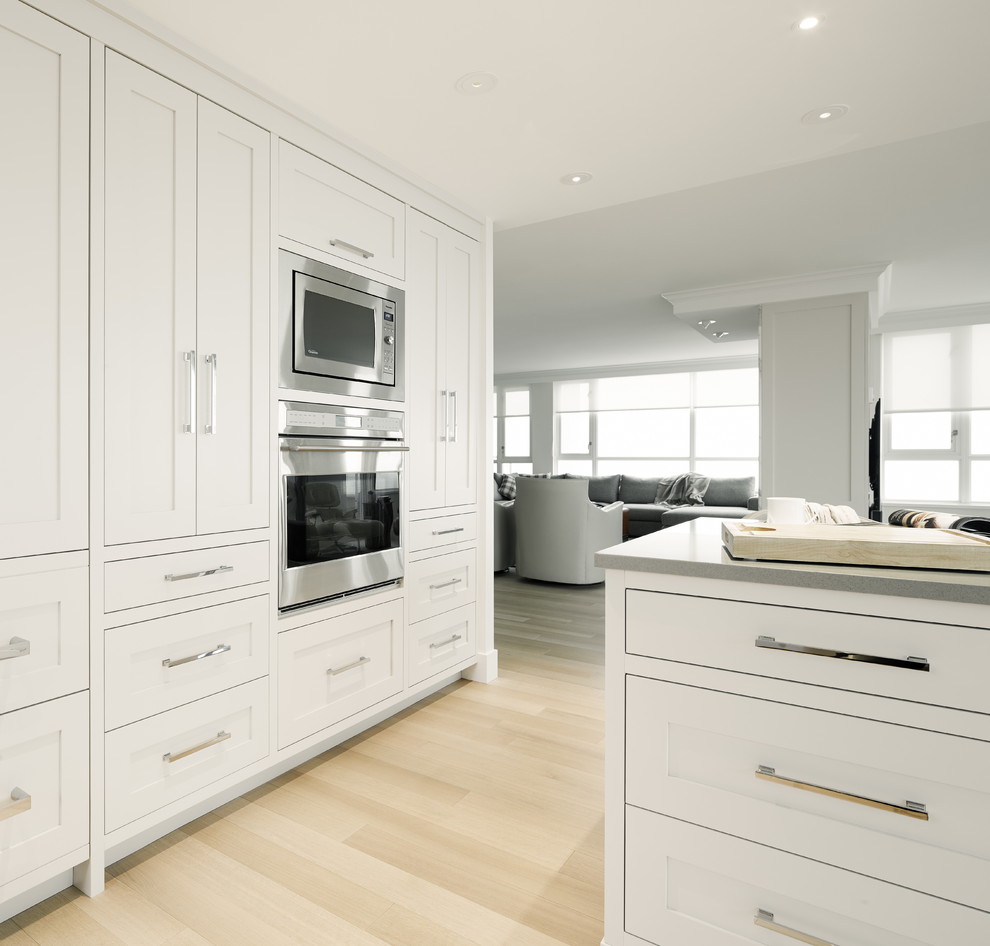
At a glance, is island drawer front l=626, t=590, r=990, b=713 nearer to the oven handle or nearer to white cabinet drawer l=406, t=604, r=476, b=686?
the oven handle

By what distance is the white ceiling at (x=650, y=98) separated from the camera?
5.44 ft

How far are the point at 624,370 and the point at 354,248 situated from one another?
714cm

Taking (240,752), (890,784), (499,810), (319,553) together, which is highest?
(319,553)

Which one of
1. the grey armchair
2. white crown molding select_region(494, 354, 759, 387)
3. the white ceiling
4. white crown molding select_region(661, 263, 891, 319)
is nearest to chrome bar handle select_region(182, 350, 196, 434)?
the white ceiling

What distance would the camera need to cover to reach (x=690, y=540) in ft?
4.99

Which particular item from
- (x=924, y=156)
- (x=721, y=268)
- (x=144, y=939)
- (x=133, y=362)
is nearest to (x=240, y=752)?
(x=144, y=939)

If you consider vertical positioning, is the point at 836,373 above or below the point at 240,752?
above

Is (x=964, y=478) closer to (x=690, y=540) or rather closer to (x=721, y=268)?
(x=721, y=268)

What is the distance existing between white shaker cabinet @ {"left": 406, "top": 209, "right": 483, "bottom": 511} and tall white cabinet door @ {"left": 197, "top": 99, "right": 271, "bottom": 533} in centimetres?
75

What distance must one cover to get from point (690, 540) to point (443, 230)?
1958 millimetres

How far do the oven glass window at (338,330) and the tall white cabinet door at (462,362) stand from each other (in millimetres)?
544

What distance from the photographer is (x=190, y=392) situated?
175cm

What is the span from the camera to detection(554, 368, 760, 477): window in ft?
27.2

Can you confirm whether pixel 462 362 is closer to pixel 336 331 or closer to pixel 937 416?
pixel 336 331
